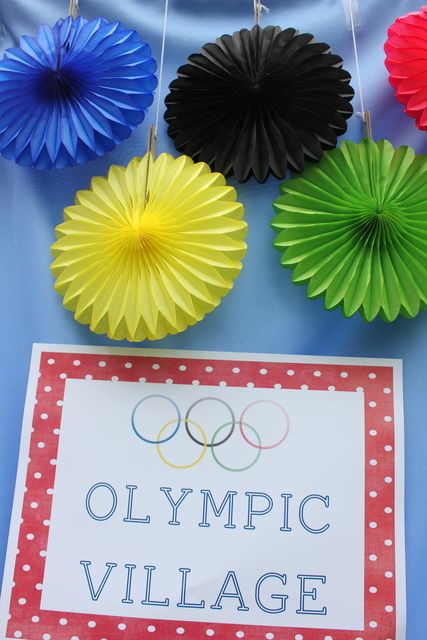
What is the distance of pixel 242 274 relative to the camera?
102cm

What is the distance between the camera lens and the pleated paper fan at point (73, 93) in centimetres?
98

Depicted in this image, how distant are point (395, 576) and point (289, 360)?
0.29m

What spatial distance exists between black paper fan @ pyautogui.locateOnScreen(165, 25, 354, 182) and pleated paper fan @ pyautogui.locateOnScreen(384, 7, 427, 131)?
0.06 metres

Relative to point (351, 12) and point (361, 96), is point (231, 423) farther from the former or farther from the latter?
point (351, 12)

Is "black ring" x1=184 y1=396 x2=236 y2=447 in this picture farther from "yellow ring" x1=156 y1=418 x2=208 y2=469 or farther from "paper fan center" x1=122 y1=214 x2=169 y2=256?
"paper fan center" x1=122 y1=214 x2=169 y2=256

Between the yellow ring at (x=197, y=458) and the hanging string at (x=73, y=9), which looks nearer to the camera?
the yellow ring at (x=197, y=458)

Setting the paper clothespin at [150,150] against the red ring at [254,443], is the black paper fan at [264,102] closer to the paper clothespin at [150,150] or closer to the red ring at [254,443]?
the paper clothespin at [150,150]

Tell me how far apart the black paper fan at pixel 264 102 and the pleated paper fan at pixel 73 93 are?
2.8 inches

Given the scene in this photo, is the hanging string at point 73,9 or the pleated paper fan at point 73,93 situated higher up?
the hanging string at point 73,9

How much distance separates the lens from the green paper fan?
926mm

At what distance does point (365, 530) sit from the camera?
0.93m

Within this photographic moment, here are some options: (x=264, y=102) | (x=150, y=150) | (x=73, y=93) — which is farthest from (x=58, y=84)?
(x=264, y=102)

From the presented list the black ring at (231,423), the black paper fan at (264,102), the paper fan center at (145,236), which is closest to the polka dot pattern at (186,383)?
the black ring at (231,423)

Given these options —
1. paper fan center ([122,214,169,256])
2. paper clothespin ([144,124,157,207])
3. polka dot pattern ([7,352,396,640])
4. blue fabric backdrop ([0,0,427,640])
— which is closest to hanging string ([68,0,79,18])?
blue fabric backdrop ([0,0,427,640])
